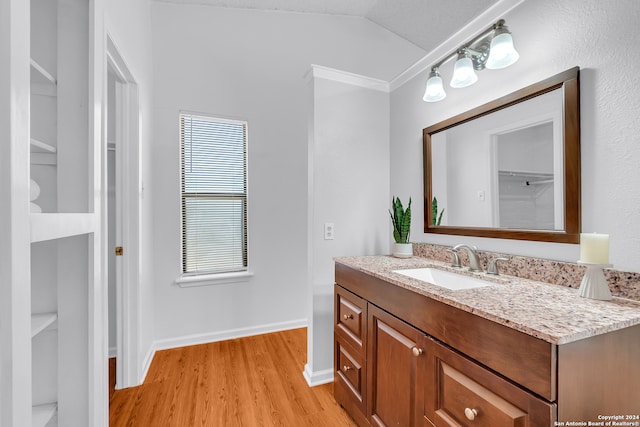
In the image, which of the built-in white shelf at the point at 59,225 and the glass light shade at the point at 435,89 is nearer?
the built-in white shelf at the point at 59,225

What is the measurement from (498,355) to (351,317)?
95 centimetres

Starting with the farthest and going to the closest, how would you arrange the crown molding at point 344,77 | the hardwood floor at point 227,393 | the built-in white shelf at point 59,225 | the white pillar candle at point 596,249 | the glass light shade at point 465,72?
the crown molding at point 344,77 < the hardwood floor at point 227,393 < the glass light shade at point 465,72 < the white pillar candle at point 596,249 < the built-in white shelf at point 59,225

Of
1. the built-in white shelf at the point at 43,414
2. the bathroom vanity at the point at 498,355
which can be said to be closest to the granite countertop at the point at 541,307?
the bathroom vanity at the point at 498,355

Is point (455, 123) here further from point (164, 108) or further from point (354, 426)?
point (164, 108)

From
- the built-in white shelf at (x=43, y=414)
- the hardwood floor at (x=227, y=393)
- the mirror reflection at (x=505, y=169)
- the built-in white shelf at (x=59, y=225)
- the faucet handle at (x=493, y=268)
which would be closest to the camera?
the built-in white shelf at (x=59, y=225)

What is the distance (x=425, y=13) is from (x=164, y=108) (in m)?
2.64

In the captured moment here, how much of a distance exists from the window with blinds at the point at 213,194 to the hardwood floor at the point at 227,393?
2.56 feet

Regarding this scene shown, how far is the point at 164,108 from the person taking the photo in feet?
8.52

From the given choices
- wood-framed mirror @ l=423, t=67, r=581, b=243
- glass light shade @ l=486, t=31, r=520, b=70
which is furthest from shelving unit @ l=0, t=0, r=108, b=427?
wood-framed mirror @ l=423, t=67, r=581, b=243

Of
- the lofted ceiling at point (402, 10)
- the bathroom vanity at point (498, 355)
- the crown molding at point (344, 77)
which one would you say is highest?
the lofted ceiling at point (402, 10)

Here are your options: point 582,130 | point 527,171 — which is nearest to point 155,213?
point 527,171

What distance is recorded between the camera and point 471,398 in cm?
91

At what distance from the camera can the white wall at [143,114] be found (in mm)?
1824

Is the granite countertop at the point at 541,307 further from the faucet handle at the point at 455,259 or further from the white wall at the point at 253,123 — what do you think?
the white wall at the point at 253,123
